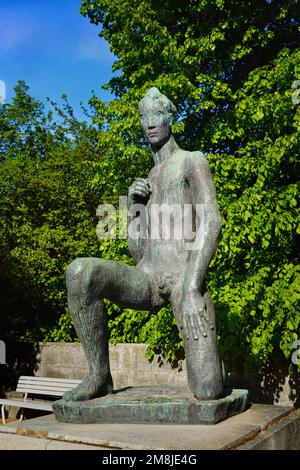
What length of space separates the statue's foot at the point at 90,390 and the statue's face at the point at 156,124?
1725 millimetres

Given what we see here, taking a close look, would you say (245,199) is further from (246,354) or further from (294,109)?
(246,354)

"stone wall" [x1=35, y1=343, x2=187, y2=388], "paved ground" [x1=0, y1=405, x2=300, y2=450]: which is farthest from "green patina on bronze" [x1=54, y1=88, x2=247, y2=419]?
"stone wall" [x1=35, y1=343, x2=187, y2=388]

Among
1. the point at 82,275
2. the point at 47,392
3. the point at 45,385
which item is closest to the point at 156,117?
the point at 82,275

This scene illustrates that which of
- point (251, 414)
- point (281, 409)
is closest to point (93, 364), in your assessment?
point (251, 414)

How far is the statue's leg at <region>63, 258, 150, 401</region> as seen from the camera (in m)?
3.24

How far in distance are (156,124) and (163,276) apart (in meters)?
1.10

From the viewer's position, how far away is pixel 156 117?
145 inches

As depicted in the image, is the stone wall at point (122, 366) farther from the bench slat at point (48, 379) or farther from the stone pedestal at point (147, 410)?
the stone pedestal at point (147, 410)

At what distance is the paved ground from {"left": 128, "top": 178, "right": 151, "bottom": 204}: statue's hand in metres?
1.57

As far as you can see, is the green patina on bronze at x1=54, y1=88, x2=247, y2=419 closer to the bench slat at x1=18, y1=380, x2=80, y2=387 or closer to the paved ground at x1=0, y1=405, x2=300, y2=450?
the paved ground at x1=0, y1=405, x2=300, y2=450

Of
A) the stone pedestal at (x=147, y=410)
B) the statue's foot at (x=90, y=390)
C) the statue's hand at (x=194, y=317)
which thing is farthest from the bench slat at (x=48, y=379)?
the statue's hand at (x=194, y=317)

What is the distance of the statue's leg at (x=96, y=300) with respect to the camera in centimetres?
324

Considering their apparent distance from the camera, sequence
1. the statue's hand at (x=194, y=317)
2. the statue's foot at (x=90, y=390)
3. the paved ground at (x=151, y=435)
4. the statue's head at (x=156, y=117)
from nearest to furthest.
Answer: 1. the paved ground at (x=151, y=435)
2. the statue's hand at (x=194, y=317)
3. the statue's foot at (x=90, y=390)
4. the statue's head at (x=156, y=117)

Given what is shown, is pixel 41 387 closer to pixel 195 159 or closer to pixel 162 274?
pixel 162 274
